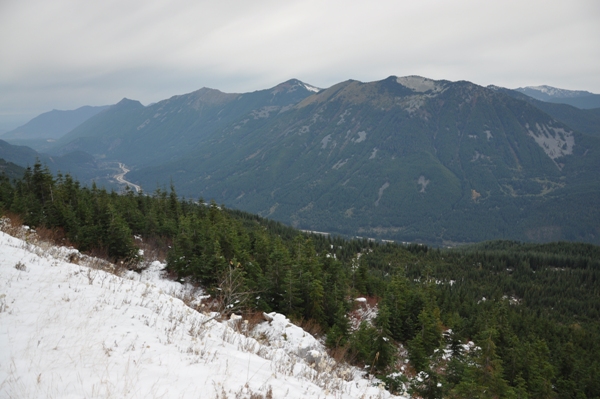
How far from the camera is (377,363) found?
1470cm

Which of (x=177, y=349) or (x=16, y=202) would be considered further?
(x=16, y=202)

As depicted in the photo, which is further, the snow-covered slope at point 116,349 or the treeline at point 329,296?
the treeline at point 329,296

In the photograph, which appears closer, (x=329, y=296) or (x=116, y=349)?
(x=116, y=349)

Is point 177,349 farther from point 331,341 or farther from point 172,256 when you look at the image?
point 172,256

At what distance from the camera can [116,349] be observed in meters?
5.90

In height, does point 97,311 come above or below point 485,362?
above

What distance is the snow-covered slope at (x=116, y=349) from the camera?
4.93 m

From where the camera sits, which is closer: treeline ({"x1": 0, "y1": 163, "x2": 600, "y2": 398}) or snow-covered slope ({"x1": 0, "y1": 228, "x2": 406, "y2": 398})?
snow-covered slope ({"x1": 0, "y1": 228, "x2": 406, "y2": 398})

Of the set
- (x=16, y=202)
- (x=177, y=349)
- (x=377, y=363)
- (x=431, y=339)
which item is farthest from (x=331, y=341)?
(x=16, y=202)

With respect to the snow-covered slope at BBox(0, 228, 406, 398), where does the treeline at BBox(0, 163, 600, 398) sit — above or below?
below

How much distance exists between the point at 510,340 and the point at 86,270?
36326 millimetres

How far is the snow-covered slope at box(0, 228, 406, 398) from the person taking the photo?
16.2 ft

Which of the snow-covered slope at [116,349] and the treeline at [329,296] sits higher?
the snow-covered slope at [116,349]

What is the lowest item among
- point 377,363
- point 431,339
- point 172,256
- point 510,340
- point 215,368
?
point 510,340
